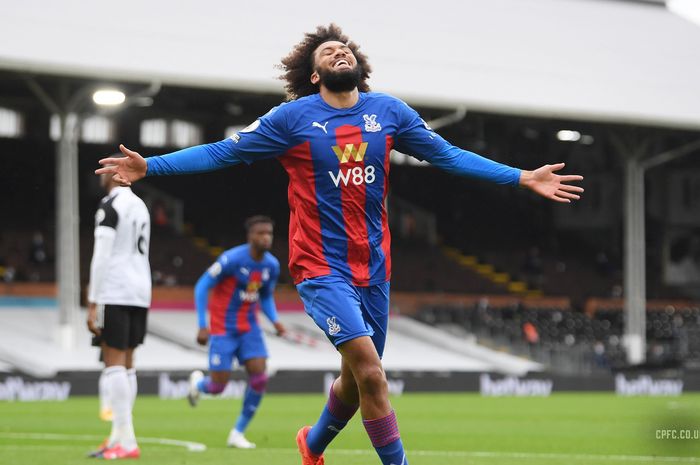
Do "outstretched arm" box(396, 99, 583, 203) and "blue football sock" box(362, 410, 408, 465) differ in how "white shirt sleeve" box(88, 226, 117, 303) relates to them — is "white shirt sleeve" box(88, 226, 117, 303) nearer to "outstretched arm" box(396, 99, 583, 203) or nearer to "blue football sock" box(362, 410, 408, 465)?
"outstretched arm" box(396, 99, 583, 203)

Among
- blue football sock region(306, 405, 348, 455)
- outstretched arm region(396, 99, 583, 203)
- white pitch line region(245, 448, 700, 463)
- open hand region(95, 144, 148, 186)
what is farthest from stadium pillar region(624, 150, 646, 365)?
open hand region(95, 144, 148, 186)

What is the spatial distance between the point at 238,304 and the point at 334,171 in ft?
21.8

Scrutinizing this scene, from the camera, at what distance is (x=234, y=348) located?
1358 centimetres

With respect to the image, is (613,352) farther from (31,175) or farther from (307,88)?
(307,88)

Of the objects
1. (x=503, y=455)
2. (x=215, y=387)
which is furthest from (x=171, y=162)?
(x=215, y=387)

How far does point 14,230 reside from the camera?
35.4m

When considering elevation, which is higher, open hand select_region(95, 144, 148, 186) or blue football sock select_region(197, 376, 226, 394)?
open hand select_region(95, 144, 148, 186)

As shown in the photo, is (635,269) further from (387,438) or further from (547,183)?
(387,438)

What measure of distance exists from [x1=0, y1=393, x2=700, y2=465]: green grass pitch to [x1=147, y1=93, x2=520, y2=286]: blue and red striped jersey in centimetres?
344

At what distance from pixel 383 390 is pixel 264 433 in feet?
24.5

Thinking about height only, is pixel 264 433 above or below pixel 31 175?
below

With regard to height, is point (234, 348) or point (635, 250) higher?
point (635, 250)

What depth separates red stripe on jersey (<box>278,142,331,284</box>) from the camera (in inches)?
286

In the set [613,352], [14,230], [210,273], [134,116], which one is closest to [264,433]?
[210,273]
